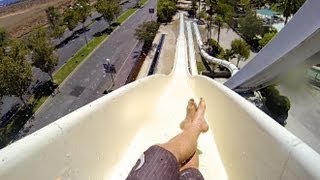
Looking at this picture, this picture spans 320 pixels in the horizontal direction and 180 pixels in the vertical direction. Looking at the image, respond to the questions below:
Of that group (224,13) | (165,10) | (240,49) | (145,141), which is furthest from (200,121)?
(165,10)

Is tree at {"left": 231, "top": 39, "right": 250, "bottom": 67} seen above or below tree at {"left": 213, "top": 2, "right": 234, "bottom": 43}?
above

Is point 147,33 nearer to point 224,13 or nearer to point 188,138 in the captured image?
point 224,13

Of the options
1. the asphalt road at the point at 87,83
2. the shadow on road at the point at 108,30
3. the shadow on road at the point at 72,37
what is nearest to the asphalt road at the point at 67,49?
the shadow on road at the point at 72,37

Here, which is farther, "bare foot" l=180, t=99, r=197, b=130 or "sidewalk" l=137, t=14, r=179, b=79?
"sidewalk" l=137, t=14, r=179, b=79

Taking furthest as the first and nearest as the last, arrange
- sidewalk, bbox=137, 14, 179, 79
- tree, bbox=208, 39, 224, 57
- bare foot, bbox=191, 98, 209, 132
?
tree, bbox=208, 39, 224, 57
sidewalk, bbox=137, 14, 179, 79
bare foot, bbox=191, 98, 209, 132

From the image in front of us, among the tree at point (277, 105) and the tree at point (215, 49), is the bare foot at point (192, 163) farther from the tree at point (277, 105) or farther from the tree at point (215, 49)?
the tree at point (215, 49)

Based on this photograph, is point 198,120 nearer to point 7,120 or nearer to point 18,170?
point 18,170

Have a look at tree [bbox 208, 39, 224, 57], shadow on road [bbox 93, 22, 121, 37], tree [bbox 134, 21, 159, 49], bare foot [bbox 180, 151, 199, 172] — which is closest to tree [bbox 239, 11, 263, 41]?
tree [bbox 208, 39, 224, 57]

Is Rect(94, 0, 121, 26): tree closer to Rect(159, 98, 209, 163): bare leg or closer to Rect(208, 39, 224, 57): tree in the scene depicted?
Rect(208, 39, 224, 57): tree
